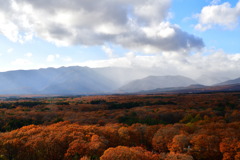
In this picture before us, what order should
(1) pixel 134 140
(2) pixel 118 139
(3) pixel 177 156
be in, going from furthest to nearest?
(1) pixel 134 140, (2) pixel 118 139, (3) pixel 177 156

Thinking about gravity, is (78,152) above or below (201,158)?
above

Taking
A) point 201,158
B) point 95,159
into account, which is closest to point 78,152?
point 95,159

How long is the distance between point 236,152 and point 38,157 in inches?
545

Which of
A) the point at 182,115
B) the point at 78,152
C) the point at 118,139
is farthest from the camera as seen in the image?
the point at 182,115

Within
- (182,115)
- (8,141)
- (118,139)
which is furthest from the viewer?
(182,115)

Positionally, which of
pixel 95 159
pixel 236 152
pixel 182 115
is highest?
pixel 95 159

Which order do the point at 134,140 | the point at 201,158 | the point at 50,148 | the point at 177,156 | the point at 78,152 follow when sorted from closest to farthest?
the point at 177,156, the point at 78,152, the point at 50,148, the point at 201,158, the point at 134,140

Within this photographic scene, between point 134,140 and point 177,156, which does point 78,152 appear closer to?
Result: point 177,156

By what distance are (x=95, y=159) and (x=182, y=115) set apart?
35015 mm

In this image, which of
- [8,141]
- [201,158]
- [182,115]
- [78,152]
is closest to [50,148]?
[78,152]

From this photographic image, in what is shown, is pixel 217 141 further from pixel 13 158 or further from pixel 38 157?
pixel 13 158

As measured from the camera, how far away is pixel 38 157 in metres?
11.0

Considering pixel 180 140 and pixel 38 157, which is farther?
pixel 180 140

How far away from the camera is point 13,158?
11141 millimetres
